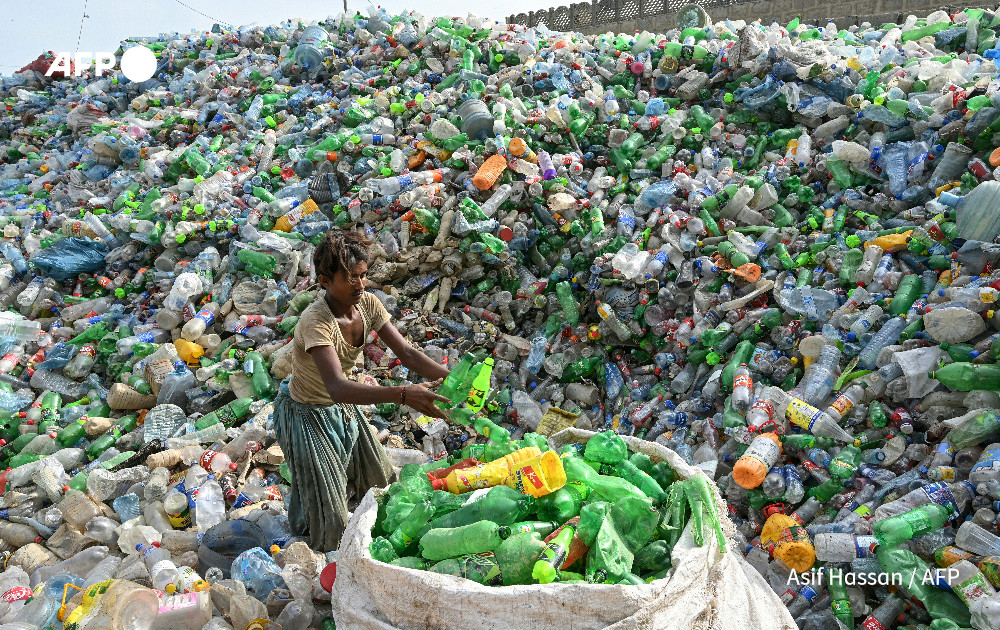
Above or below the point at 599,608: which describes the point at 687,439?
below

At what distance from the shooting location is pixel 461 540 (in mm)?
1916

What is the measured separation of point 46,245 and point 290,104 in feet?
9.07

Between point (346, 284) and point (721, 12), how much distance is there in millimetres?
11302

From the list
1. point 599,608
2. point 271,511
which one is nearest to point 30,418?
point 271,511

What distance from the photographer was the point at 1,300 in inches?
229

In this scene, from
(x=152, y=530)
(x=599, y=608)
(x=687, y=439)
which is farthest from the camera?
(x=687, y=439)

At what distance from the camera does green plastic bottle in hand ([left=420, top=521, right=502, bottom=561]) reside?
6.21 ft

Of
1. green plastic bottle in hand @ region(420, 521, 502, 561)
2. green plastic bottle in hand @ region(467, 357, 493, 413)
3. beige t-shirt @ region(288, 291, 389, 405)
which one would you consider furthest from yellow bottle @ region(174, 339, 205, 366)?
green plastic bottle in hand @ region(420, 521, 502, 561)

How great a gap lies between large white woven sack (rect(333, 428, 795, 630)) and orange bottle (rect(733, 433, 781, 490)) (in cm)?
104

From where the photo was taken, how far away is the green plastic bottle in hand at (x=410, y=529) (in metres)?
2.07

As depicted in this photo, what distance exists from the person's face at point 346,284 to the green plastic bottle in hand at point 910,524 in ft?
7.26

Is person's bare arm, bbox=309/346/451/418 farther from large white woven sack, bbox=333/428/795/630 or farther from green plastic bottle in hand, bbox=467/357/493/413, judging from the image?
large white woven sack, bbox=333/428/795/630

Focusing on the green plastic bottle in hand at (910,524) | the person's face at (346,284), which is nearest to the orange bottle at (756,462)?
the green plastic bottle in hand at (910,524)

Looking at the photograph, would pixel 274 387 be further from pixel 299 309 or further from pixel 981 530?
pixel 981 530
